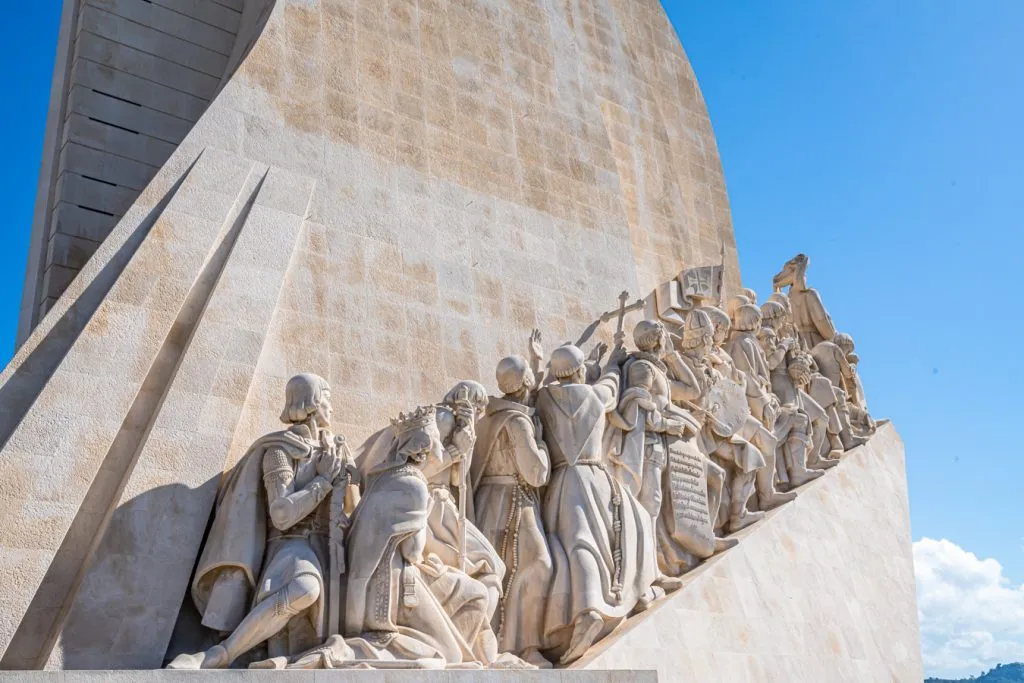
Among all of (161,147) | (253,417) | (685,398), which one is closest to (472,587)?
(253,417)

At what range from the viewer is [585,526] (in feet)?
20.4

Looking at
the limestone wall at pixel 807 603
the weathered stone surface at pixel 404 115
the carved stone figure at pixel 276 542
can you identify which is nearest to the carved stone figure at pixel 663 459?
the limestone wall at pixel 807 603

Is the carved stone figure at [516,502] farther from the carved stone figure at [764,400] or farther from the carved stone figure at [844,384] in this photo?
the carved stone figure at [844,384]

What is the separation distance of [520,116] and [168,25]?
8.15 ft

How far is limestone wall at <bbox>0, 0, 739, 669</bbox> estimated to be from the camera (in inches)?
194

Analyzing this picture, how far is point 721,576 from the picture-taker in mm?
7043

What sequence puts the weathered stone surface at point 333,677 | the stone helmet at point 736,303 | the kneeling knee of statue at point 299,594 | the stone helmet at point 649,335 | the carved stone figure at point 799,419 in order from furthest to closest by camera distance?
1. the stone helmet at point 736,303
2. the carved stone figure at point 799,419
3. the stone helmet at point 649,335
4. the kneeling knee of statue at point 299,594
5. the weathered stone surface at point 333,677

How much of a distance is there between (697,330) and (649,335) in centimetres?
59

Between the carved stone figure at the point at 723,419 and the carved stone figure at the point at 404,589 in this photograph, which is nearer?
the carved stone figure at the point at 404,589

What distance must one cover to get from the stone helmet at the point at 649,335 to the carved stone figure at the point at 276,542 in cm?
253

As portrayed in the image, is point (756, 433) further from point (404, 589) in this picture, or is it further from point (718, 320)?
point (404, 589)

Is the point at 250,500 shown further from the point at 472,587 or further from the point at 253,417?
the point at 472,587

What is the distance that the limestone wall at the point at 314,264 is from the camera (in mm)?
4938

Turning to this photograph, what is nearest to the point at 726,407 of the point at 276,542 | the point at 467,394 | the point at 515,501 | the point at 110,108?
the point at 515,501
